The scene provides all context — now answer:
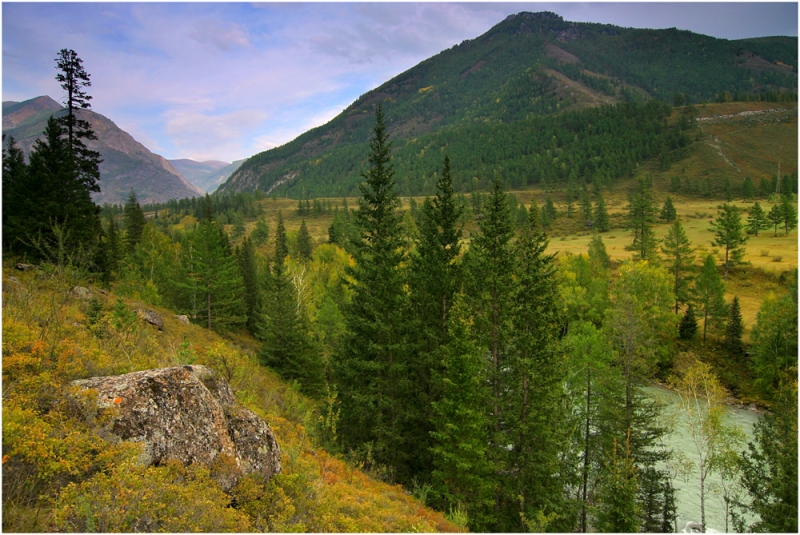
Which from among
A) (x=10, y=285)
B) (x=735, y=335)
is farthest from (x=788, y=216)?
(x=10, y=285)

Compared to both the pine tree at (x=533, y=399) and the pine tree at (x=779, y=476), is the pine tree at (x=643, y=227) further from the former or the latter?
the pine tree at (x=533, y=399)

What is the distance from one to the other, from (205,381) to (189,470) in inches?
83.9

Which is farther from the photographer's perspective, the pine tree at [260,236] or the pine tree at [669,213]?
the pine tree at [260,236]

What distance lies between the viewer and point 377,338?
60.8 feet

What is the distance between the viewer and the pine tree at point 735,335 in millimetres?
41403

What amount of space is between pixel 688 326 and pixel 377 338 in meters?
46.0

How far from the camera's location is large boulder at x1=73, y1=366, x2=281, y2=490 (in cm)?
649

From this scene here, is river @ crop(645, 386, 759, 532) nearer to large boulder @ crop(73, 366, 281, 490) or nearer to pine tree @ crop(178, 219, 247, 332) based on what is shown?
large boulder @ crop(73, 366, 281, 490)

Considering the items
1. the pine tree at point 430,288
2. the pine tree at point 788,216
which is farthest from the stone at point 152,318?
the pine tree at point 788,216

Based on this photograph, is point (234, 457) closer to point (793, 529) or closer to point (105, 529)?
point (105, 529)

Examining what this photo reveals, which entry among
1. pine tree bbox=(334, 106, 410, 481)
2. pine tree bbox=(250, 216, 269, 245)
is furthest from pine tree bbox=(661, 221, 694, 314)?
pine tree bbox=(250, 216, 269, 245)

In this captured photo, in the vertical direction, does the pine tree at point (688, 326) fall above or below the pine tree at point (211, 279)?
below

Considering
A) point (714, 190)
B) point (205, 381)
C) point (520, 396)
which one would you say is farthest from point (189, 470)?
point (714, 190)

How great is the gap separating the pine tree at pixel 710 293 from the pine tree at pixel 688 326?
1160mm
